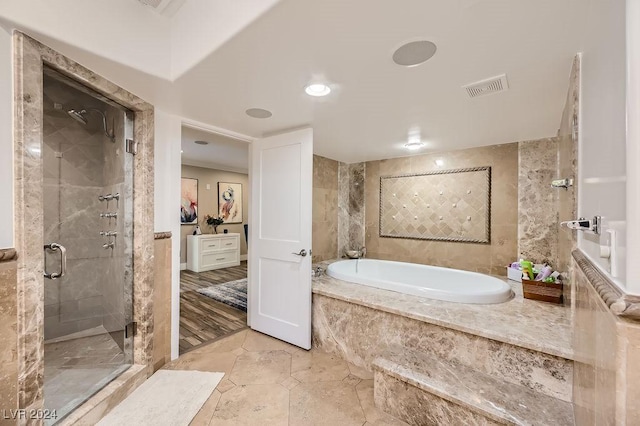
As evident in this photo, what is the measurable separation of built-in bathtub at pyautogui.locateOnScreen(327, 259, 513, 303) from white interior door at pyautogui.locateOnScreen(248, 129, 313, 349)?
577 millimetres

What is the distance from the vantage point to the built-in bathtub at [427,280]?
205cm

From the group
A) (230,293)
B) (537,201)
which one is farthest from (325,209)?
(537,201)

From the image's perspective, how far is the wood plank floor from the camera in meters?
2.53

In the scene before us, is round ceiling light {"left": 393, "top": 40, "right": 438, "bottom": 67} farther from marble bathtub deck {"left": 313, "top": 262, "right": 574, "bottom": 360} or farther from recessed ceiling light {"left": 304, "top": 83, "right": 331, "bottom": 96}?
marble bathtub deck {"left": 313, "top": 262, "right": 574, "bottom": 360}

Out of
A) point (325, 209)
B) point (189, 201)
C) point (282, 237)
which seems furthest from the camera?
point (189, 201)

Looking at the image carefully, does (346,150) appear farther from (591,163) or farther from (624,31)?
(624,31)

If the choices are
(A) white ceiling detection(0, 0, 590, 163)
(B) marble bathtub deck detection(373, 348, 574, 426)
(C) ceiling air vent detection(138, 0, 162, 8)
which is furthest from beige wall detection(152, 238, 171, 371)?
(B) marble bathtub deck detection(373, 348, 574, 426)

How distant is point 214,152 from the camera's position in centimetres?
428

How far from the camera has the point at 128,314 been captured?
6.36ft

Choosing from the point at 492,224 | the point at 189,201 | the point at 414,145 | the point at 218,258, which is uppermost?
the point at 414,145

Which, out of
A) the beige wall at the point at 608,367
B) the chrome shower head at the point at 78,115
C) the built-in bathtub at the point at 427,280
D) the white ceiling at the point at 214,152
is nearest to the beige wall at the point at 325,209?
the built-in bathtub at the point at 427,280

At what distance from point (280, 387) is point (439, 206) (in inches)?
105

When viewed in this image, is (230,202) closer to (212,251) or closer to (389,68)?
(212,251)

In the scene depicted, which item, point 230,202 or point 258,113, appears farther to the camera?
point 230,202
